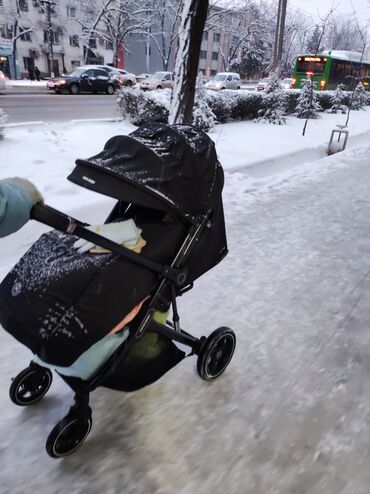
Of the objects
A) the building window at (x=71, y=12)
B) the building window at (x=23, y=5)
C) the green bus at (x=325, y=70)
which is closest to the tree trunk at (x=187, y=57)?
the green bus at (x=325, y=70)

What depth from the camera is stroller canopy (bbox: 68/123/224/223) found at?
5.30 feet

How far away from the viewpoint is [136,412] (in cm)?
224

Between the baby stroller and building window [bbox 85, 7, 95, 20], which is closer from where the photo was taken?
the baby stroller

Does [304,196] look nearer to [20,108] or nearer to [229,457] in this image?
[229,457]

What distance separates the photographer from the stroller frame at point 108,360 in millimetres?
1539

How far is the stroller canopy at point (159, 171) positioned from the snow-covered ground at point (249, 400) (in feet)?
3.84

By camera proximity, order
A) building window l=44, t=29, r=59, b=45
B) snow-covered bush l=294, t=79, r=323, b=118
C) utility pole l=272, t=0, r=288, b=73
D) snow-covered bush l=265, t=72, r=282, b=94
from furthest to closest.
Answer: building window l=44, t=29, r=59, b=45 → utility pole l=272, t=0, r=288, b=73 → snow-covered bush l=294, t=79, r=323, b=118 → snow-covered bush l=265, t=72, r=282, b=94

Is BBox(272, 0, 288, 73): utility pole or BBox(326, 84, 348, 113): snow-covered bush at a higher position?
BBox(272, 0, 288, 73): utility pole

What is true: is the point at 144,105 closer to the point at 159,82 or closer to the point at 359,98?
the point at 359,98

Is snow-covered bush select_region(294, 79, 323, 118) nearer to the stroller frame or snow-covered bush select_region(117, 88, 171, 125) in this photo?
snow-covered bush select_region(117, 88, 171, 125)

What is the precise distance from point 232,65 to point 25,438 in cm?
5021

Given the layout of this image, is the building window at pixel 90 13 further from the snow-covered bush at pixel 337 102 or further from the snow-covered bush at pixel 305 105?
the snow-covered bush at pixel 305 105

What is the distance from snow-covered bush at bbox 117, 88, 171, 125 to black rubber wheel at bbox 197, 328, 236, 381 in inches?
317

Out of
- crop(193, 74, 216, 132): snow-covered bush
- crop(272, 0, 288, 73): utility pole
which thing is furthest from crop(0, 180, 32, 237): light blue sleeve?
crop(272, 0, 288, 73): utility pole
